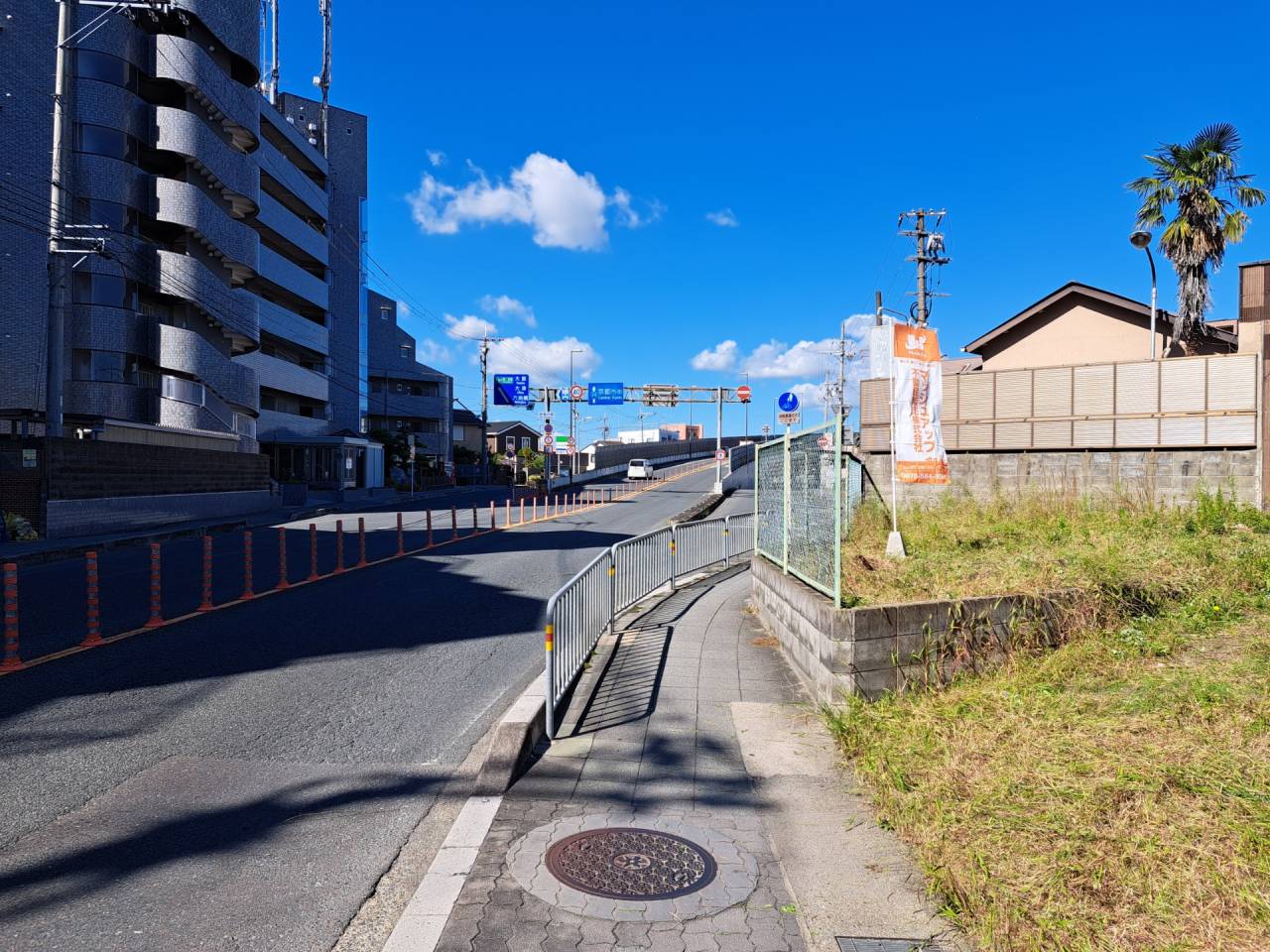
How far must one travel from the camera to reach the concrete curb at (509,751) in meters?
5.21

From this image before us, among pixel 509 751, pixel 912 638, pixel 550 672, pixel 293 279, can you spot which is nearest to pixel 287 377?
pixel 293 279

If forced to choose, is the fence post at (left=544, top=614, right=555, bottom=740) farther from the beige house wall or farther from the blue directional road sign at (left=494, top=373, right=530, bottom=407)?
the blue directional road sign at (left=494, top=373, right=530, bottom=407)

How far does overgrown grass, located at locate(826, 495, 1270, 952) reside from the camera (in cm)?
335

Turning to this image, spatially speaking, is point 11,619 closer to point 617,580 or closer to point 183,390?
point 617,580

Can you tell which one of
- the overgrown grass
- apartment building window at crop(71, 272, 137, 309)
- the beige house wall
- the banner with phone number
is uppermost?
apartment building window at crop(71, 272, 137, 309)

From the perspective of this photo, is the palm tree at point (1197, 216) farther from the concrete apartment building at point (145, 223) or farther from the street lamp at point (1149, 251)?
the concrete apartment building at point (145, 223)

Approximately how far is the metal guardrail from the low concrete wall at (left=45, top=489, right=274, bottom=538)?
16466 millimetres

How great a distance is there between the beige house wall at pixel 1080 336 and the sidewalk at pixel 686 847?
2647 cm

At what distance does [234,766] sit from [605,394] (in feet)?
169

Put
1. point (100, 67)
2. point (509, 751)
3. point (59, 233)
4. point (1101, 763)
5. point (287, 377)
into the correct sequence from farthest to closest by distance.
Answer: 1. point (287, 377)
2. point (100, 67)
3. point (59, 233)
4. point (509, 751)
5. point (1101, 763)

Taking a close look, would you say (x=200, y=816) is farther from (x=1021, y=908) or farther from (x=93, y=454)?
(x=93, y=454)

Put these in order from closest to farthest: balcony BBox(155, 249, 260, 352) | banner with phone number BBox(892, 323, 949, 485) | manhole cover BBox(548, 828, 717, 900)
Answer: manhole cover BBox(548, 828, 717, 900)
banner with phone number BBox(892, 323, 949, 485)
balcony BBox(155, 249, 260, 352)

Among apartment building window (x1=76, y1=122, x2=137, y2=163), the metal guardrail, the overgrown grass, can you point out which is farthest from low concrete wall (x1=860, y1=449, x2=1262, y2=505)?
apartment building window (x1=76, y1=122, x2=137, y2=163)

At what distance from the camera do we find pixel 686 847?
14.5ft
